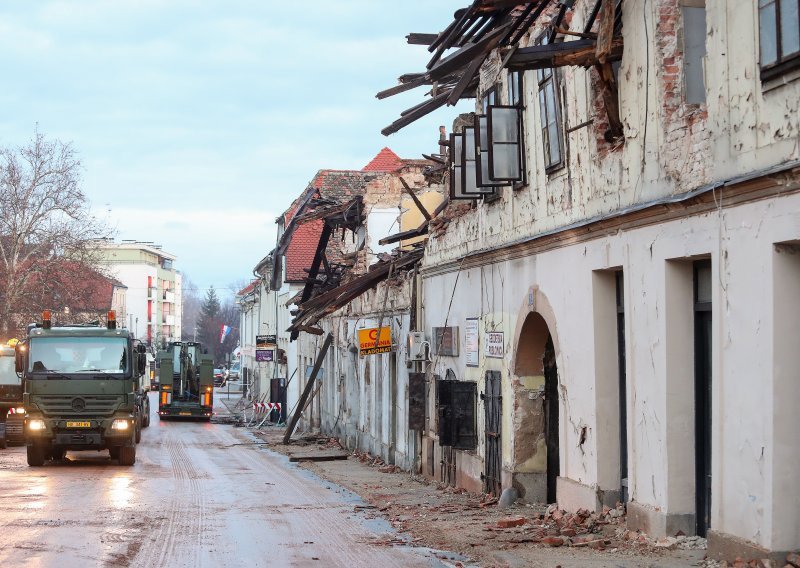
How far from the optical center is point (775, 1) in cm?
906

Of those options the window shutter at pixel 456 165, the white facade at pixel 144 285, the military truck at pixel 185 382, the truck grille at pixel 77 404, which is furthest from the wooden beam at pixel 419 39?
the white facade at pixel 144 285

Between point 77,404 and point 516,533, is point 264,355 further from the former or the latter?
point 516,533

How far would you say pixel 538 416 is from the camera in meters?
16.5

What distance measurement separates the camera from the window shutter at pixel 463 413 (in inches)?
736

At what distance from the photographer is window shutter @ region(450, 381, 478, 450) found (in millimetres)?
18703

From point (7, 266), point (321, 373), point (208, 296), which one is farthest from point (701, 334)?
point (208, 296)

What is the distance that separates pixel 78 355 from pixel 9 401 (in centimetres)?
856

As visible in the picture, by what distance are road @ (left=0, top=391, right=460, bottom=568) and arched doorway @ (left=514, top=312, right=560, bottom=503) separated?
8.51 ft

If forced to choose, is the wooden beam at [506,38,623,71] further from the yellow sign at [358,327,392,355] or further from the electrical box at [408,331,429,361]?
the yellow sign at [358,327,392,355]

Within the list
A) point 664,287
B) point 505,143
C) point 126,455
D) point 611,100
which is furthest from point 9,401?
point 664,287

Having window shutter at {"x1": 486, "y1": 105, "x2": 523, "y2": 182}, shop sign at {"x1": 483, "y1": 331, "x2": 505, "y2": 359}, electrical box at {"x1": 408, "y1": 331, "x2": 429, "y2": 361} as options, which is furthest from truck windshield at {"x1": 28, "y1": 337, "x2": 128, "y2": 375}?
window shutter at {"x1": 486, "y1": 105, "x2": 523, "y2": 182}

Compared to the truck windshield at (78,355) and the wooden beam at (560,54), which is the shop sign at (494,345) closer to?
the wooden beam at (560,54)

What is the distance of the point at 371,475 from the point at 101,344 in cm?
612

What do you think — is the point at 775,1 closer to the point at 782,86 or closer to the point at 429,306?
the point at 782,86
